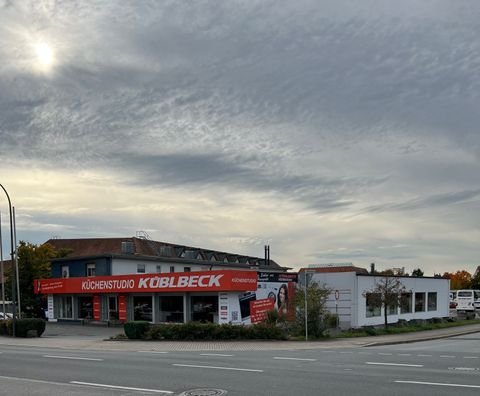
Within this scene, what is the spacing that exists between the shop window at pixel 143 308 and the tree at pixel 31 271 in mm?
13869

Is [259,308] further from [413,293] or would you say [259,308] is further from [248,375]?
[248,375]

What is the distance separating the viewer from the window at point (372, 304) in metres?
35.0

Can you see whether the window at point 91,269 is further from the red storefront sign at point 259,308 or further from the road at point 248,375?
the road at point 248,375

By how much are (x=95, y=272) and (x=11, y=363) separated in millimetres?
32156

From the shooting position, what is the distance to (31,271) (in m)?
54.3

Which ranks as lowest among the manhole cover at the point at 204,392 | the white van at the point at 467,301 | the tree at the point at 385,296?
the white van at the point at 467,301

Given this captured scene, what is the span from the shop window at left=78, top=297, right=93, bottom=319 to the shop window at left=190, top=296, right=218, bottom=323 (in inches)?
453

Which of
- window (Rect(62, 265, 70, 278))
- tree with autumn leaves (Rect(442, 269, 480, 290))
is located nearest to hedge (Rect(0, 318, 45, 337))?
window (Rect(62, 265, 70, 278))

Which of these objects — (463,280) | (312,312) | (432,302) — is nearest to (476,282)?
(463,280)

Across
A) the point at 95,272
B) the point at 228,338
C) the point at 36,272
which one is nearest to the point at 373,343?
the point at 228,338

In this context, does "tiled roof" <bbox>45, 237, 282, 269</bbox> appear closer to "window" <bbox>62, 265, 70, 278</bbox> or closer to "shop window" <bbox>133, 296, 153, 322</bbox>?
"window" <bbox>62, 265, 70, 278</bbox>

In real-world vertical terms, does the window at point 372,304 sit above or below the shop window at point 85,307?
above

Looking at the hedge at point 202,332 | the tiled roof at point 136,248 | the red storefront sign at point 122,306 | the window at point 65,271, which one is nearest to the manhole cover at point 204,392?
the hedge at point 202,332

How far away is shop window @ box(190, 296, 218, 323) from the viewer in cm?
3778
